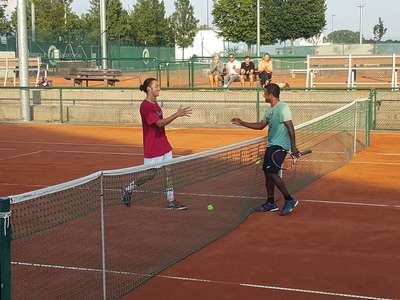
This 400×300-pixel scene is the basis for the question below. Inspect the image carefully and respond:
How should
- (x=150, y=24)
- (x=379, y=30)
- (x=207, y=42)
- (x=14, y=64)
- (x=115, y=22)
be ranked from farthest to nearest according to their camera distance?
(x=379, y=30), (x=207, y=42), (x=150, y=24), (x=115, y=22), (x=14, y=64)

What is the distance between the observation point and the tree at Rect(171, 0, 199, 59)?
80.5 meters

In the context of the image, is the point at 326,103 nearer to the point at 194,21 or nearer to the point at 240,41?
the point at 240,41

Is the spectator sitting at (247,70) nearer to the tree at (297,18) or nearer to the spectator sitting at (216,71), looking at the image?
the spectator sitting at (216,71)

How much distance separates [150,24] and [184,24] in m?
8.76

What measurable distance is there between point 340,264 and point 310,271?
0.43m

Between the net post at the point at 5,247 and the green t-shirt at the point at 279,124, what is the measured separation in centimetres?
516

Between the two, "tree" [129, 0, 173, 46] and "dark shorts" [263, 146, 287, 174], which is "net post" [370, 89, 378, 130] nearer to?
"dark shorts" [263, 146, 287, 174]

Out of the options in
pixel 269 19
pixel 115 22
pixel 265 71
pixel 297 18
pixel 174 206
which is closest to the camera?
pixel 174 206

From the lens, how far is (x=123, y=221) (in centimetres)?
792

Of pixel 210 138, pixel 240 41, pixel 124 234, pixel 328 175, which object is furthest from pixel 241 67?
pixel 240 41

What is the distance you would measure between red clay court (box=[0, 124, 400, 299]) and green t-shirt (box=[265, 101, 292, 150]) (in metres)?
1.05

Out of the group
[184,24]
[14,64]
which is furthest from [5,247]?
[184,24]

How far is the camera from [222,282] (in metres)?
6.54

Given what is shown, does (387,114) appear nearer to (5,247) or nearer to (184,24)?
(5,247)
